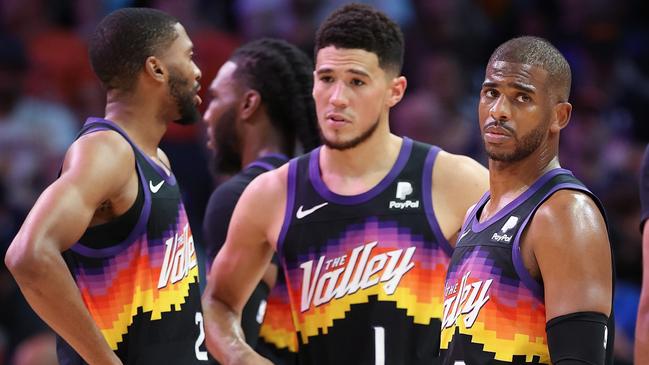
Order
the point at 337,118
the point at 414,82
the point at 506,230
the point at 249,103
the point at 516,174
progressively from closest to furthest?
the point at 506,230 → the point at 516,174 → the point at 337,118 → the point at 249,103 → the point at 414,82

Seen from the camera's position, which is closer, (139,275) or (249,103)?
(139,275)

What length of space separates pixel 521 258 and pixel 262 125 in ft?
8.07

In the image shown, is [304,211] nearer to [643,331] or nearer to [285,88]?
[285,88]

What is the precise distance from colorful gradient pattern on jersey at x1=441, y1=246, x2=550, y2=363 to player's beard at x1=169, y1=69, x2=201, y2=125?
157 centimetres

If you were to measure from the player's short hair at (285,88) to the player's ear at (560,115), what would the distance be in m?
2.20

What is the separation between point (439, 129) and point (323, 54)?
4506 millimetres

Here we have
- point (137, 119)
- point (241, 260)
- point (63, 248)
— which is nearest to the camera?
point (63, 248)

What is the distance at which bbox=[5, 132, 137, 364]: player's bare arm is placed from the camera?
4.36m

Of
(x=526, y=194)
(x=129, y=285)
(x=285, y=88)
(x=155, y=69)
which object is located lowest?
(x=129, y=285)

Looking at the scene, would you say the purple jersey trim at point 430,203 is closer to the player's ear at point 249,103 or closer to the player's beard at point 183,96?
the player's beard at point 183,96

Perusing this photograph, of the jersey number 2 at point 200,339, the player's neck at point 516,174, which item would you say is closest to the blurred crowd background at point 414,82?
the jersey number 2 at point 200,339

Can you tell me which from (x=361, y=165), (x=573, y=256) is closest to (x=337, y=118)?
(x=361, y=165)

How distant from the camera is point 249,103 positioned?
619 centimetres

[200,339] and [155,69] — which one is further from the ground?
[155,69]
